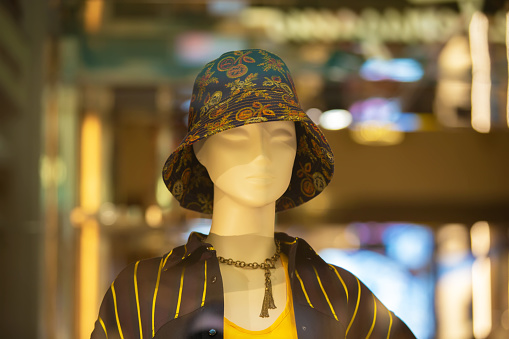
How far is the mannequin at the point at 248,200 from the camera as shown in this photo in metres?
1.06

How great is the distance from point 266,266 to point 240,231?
82 millimetres

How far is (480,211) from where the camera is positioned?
1.66m

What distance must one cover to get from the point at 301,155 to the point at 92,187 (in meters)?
0.80

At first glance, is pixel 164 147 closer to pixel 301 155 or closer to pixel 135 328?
pixel 301 155

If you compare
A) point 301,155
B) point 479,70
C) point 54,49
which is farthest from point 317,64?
point 54,49

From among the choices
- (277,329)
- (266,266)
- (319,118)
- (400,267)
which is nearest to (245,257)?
(266,266)

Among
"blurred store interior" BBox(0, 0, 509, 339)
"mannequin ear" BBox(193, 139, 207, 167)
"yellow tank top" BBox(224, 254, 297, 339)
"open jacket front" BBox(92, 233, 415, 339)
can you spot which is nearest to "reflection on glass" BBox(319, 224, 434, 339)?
"blurred store interior" BBox(0, 0, 509, 339)

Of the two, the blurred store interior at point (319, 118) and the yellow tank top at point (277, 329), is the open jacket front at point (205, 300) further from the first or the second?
the blurred store interior at point (319, 118)

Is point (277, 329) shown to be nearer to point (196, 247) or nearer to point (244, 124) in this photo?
point (196, 247)

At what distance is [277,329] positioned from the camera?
1.04 meters

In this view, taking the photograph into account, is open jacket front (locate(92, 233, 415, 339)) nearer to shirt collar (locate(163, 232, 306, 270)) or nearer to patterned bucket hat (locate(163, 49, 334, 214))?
shirt collar (locate(163, 232, 306, 270))

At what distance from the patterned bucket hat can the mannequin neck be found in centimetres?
8

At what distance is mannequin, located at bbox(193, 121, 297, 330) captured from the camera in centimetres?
106

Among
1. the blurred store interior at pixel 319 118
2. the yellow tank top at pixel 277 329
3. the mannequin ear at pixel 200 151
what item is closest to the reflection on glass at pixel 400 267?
the blurred store interior at pixel 319 118
